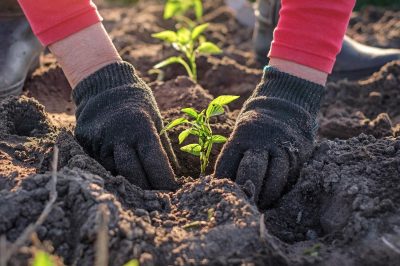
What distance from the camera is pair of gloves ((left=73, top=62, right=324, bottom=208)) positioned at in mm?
1918

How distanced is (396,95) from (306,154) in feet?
4.43

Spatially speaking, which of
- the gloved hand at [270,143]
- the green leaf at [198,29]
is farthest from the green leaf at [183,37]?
the gloved hand at [270,143]

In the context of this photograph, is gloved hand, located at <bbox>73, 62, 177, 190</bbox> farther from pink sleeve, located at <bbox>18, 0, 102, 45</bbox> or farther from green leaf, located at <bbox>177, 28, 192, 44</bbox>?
green leaf, located at <bbox>177, 28, 192, 44</bbox>

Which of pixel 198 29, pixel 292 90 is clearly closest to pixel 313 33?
pixel 292 90

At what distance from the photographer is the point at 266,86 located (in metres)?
2.16

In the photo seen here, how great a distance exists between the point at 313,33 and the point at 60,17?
94 cm

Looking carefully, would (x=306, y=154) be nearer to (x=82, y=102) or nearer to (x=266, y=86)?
(x=266, y=86)

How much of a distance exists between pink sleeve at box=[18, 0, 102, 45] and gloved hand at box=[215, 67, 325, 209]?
0.69 meters

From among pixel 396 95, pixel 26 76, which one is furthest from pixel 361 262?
pixel 26 76

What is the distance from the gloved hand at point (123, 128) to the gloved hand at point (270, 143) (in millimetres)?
218

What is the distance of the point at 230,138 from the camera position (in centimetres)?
198

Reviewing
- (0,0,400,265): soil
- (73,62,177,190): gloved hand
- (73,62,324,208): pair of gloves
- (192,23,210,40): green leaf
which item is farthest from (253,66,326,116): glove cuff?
(192,23,210,40): green leaf

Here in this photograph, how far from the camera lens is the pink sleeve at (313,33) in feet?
7.18

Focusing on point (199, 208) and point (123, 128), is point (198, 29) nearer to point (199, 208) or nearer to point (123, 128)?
point (123, 128)
